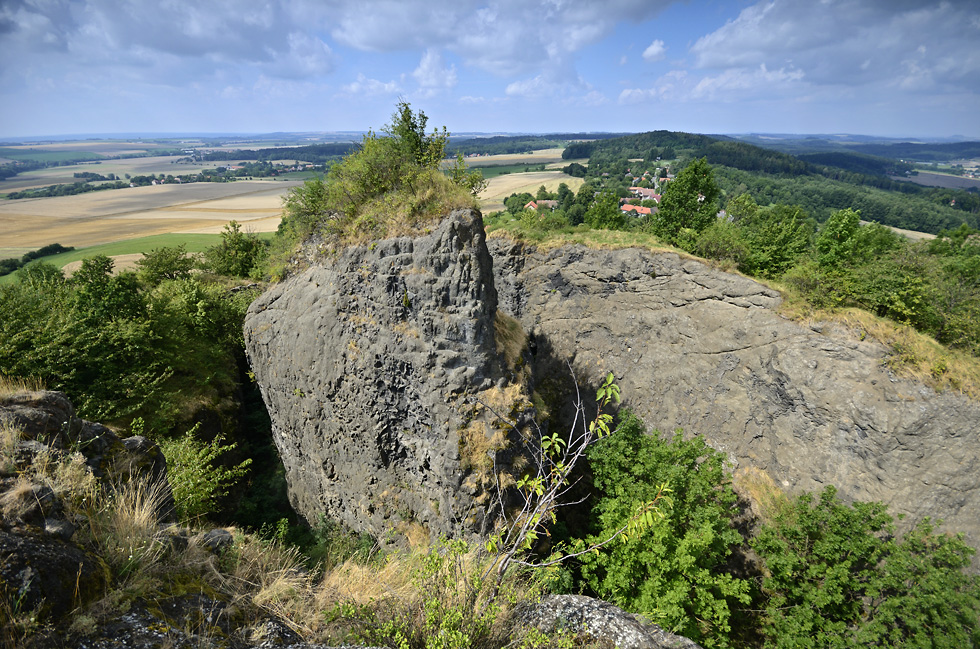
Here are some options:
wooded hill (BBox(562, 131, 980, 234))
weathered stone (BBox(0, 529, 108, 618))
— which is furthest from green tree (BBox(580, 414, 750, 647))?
wooded hill (BBox(562, 131, 980, 234))

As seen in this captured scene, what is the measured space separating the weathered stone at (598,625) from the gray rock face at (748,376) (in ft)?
36.5

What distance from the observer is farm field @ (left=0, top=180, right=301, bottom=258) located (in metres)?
51.6

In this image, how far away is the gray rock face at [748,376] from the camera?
12078 mm

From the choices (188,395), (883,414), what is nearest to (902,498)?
(883,414)

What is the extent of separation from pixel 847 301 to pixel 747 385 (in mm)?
4679

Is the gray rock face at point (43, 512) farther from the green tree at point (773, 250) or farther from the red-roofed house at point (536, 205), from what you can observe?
the green tree at point (773, 250)

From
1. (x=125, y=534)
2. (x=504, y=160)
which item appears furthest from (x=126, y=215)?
(x=504, y=160)

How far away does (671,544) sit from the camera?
10625mm

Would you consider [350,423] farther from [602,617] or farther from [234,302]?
[234,302]

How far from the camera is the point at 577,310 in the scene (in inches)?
789

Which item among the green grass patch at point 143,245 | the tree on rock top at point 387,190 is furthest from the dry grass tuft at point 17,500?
the green grass patch at point 143,245

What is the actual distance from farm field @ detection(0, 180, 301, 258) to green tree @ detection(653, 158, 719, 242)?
111 feet

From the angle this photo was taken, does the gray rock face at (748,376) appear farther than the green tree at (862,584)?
Yes

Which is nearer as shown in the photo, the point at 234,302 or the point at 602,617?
the point at 602,617
